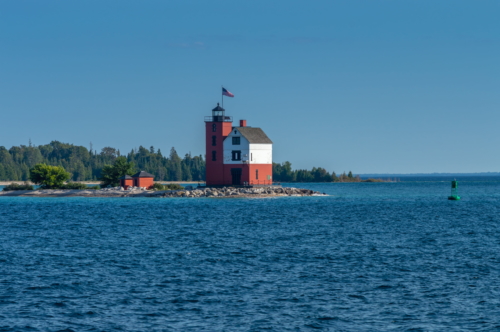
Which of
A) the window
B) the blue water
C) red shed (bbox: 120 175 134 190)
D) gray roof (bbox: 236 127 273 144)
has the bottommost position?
the blue water

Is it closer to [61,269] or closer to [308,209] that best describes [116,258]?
[61,269]

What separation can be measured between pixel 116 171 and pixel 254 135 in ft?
69.3

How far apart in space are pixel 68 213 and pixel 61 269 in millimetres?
34566

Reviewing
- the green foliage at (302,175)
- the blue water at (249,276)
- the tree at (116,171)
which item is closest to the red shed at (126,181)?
the tree at (116,171)

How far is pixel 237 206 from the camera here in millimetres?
68188

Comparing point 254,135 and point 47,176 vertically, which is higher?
point 254,135

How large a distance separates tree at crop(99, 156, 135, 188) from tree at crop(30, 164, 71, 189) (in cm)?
638

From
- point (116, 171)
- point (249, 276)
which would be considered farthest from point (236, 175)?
point (249, 276)

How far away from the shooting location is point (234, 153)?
83.4 m

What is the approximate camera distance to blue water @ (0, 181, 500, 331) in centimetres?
1858

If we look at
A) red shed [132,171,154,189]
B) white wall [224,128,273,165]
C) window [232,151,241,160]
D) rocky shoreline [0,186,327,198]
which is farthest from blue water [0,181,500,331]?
red shed [132,171,154,189]

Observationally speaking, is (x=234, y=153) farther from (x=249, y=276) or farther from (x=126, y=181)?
(x=249, y=276)

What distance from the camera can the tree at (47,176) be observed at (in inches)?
3615

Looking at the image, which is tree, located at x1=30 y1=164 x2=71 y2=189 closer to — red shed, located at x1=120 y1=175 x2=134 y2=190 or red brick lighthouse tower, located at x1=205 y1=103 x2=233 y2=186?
red shed, located at x1=120 y1=175 x2=134 y2=190
